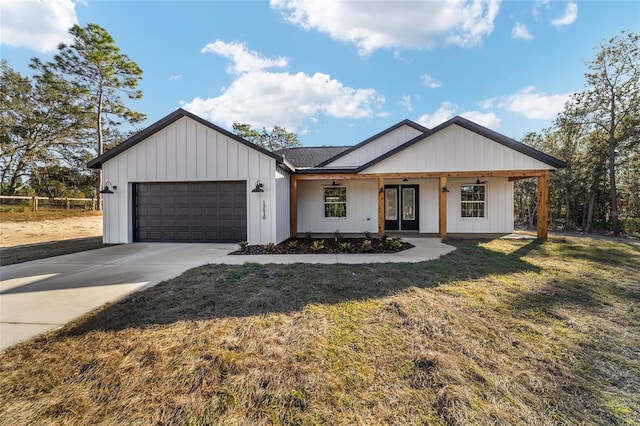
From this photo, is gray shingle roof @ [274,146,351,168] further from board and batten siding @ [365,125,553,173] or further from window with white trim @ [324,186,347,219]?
board and batten siding @ [365,125,553,173]

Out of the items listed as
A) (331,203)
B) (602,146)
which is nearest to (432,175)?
(331,203)

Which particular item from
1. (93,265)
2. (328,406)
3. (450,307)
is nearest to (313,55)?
(93,265)

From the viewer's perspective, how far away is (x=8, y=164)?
2148 cm

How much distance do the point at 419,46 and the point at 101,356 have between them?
15.8 metres

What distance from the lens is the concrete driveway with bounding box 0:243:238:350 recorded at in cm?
Result: 334

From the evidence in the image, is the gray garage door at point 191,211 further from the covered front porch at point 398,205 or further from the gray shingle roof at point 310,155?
the gray shingle roof at point 310,155

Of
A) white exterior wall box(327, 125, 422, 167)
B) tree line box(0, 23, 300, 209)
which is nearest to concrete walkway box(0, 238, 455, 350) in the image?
white exterior wall box(327, 125, 422, 167)

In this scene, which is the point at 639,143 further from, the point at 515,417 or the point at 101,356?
the point at 101,356

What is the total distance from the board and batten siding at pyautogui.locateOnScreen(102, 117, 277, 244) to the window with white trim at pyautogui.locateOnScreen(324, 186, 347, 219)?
373 centimetres

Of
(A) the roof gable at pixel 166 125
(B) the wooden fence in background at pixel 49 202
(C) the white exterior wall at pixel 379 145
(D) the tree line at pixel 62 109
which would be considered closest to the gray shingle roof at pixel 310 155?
(C) the white exterior wall at pixel 379 145

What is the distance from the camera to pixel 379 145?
12.8 m

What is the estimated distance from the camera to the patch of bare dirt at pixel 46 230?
11.6m

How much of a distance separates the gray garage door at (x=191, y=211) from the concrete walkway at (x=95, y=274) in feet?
1.88

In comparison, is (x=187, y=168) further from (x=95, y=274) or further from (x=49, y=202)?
(x=49, y=202)
